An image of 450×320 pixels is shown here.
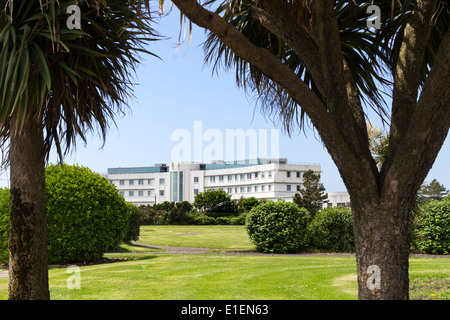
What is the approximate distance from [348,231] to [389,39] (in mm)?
9979

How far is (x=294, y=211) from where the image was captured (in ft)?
51.0

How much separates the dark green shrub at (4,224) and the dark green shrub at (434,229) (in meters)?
12.8

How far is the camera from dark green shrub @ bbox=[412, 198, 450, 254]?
48.5 feet

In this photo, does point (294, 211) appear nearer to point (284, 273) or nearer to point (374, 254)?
point (284, 273)

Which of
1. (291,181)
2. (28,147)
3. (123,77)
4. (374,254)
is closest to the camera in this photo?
(374,254)

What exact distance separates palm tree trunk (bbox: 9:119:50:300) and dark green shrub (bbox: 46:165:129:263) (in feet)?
20.2

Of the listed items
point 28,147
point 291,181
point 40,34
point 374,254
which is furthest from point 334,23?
point 291,181

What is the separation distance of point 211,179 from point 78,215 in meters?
73.6

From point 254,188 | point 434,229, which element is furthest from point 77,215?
point 254,188

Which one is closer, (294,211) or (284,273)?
(284,273)

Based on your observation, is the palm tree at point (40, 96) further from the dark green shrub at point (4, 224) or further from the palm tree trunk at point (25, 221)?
the dark green shrub at point (4, 224)

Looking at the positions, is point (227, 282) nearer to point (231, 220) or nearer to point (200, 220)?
point (200, 220)

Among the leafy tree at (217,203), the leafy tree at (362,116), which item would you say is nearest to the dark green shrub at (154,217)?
the leafy tree at (217,203)
